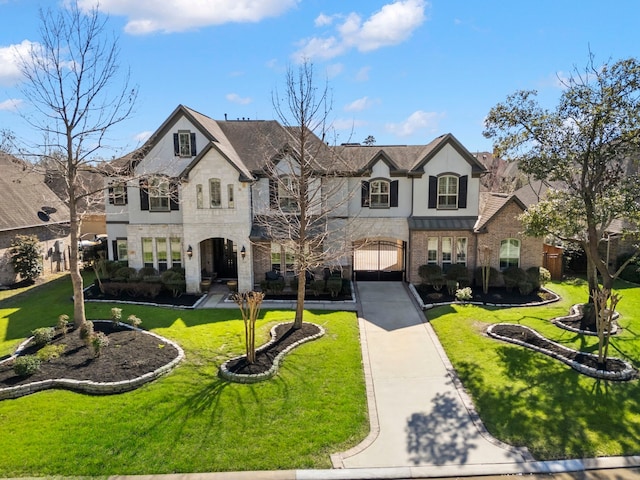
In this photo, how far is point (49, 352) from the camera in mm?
13047

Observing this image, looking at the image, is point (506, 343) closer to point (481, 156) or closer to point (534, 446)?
point (534, 446)

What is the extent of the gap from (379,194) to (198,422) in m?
16.6

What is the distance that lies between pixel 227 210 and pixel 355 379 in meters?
12.3

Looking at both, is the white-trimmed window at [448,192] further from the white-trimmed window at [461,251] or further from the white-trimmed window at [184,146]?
the white-trimmed window at [184,146]

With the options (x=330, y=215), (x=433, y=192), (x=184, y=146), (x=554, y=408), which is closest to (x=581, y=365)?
(x=554, y=408)

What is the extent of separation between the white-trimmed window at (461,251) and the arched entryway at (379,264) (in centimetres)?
299

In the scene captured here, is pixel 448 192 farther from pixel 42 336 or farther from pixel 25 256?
pixel 25 256

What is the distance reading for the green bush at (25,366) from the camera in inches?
469

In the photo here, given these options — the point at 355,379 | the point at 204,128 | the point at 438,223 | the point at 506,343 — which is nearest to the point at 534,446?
the point at 355,379

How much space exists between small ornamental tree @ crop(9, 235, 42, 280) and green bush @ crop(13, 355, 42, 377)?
15854 mm

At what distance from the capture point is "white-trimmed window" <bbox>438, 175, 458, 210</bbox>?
77.7 ft

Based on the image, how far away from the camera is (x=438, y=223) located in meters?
23.3

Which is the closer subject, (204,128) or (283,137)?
(204,128)

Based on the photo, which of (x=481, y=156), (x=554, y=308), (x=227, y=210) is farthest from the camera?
(x=481, y=156)
